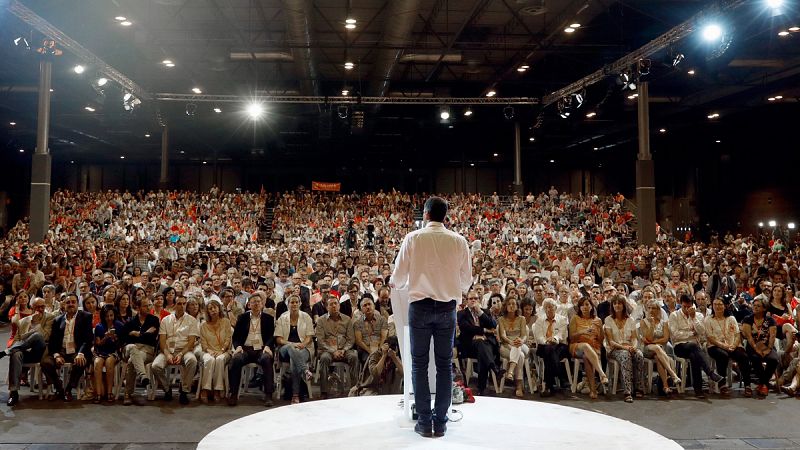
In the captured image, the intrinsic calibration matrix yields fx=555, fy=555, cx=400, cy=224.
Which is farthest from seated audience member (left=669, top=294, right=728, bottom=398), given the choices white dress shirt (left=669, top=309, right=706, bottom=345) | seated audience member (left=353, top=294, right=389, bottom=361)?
seated audience member (left=353, top=294, right=389, bottom=361)

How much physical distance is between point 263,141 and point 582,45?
1891cm

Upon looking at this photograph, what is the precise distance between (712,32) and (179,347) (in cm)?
1091

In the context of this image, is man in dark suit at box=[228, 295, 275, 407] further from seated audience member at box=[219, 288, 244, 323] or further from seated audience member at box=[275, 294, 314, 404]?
seated audience member at box=[219, 288, 244, 323]

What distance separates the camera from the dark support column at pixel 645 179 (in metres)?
16.3

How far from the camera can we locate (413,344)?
3213mm

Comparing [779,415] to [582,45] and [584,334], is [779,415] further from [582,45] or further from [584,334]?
[582,45]

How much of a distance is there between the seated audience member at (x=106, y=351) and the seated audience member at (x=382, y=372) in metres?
2.59

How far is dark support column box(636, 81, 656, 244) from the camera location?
53.6 ft

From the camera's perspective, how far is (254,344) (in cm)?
637

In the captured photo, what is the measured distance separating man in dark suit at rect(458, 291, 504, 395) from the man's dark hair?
3.43 metres

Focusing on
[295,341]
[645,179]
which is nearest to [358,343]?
[295,341]

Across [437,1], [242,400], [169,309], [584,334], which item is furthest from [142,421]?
[437,1]

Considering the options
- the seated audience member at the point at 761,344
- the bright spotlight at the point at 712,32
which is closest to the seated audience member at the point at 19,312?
the seated audience member at the point at 761,344

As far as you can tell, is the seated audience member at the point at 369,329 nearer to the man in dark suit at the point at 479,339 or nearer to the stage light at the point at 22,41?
the man in dark suit at the point at 479,339
